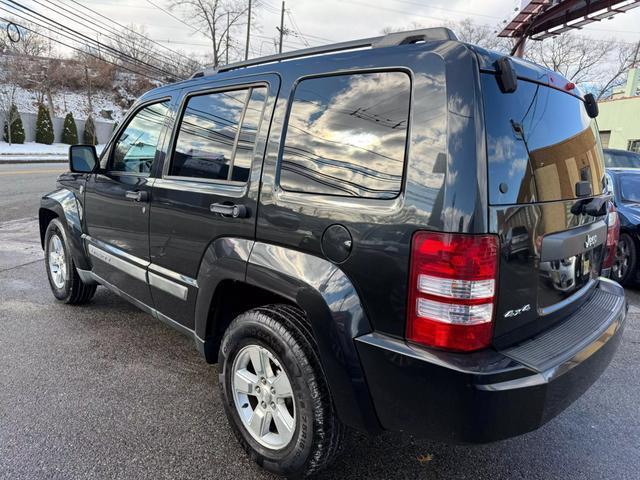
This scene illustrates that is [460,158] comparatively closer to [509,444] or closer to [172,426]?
[509,444]

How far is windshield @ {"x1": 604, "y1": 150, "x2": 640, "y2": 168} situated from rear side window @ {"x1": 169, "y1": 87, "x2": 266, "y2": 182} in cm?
890

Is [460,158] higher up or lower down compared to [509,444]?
higher up

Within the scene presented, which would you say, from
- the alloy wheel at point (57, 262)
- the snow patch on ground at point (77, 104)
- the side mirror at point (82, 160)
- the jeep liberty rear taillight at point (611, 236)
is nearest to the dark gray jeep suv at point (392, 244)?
the jeep liberty rear taillight at point (611, 236)

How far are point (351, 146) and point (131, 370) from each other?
7.65 ft

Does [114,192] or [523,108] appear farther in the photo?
[114,192]

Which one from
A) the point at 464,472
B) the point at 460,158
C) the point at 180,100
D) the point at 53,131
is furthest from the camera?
the point at 53,131

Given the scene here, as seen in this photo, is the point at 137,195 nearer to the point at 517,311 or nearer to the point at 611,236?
the point at 517,311

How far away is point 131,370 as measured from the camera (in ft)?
10.5

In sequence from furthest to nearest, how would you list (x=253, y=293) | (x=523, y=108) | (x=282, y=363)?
1. (x=253, y=293)
2. (x=282, y=363)
3. (x=523, y=108)

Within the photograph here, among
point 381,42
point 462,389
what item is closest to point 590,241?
point 462,389

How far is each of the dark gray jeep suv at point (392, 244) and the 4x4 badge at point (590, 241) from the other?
20 mm

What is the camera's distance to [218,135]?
259 cm

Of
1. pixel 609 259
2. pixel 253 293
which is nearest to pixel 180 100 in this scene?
pixel 253 293

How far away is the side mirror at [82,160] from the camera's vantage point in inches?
144
